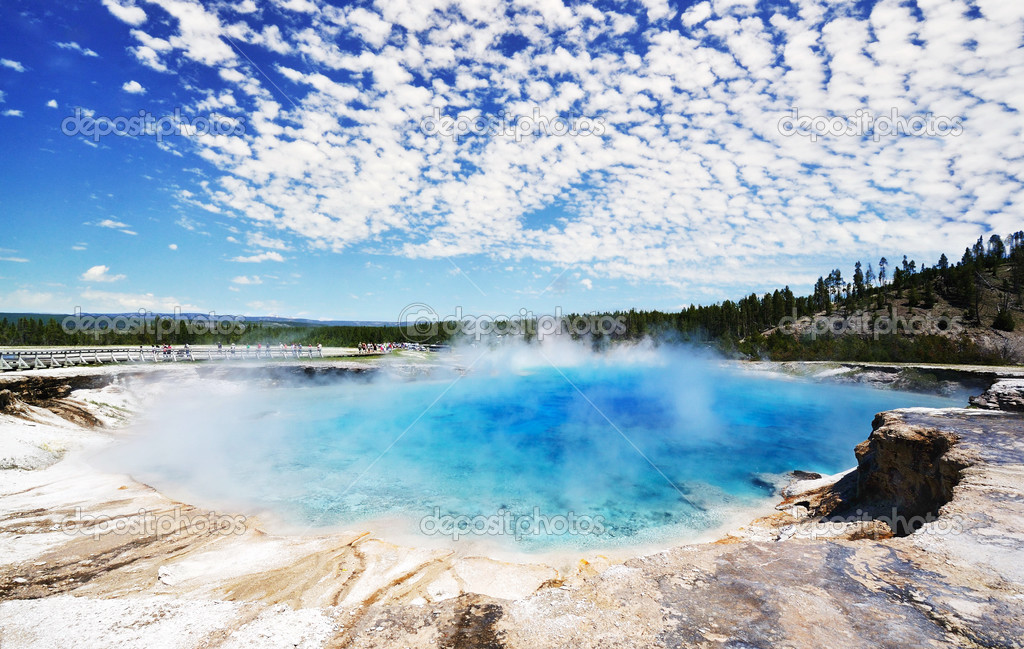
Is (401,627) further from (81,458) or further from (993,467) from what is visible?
(81,458)

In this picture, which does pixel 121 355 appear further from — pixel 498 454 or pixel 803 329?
pixel 803 329

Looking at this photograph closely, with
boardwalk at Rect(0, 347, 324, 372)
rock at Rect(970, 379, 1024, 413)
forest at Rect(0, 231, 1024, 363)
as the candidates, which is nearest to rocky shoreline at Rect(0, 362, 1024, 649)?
rock at Rect(970, 379, 1024, 413)

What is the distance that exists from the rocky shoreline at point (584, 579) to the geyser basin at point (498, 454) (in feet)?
6.82

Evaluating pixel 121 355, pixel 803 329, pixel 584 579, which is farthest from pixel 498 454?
pixel 803 329

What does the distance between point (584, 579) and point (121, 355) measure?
33.8 metres

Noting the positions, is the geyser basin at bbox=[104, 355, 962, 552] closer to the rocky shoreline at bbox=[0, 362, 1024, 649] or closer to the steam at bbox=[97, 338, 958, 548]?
the steam at bbox=[97, 338, 958, 548]

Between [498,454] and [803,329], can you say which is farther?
[803,329]

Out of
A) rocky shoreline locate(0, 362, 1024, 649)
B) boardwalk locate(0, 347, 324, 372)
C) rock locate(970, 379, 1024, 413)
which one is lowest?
rocky shoreline locate(0, 362, 1024, 649)

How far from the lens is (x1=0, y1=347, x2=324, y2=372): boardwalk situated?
2050cm

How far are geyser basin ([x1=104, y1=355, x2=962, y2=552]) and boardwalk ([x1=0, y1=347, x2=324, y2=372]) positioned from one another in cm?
450

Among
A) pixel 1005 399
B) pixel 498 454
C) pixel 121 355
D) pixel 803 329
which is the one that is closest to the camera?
pixel 1005 399

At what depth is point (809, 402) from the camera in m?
29.0

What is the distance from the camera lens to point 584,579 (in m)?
4.78

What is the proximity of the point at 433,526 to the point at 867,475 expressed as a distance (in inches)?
402
